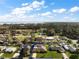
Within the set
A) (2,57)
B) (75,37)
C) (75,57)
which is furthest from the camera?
(75,37)

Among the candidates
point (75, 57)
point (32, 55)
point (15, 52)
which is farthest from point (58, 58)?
point (15, 52)

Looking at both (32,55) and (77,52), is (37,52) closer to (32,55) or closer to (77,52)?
(32,55)

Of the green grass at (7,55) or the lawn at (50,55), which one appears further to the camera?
the green grass at (7,55)

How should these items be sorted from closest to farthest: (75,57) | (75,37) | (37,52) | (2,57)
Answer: (75,57) → (2,57) → (37,52) → (75,37)

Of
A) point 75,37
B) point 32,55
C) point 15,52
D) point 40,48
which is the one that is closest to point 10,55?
point 15,52

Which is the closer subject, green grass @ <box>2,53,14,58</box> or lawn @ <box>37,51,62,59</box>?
lawn @ <box>37,51,62,59</box>

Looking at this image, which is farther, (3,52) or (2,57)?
(3,52)

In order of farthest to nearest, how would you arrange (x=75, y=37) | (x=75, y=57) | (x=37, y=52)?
(x=75, y=37) → (x=37, y=52) → (x=75, y=57)

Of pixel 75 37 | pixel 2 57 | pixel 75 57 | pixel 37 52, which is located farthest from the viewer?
pixel 75 37

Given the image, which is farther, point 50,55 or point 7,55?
point 7,55

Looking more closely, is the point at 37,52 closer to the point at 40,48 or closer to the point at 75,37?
the point at 40,48
